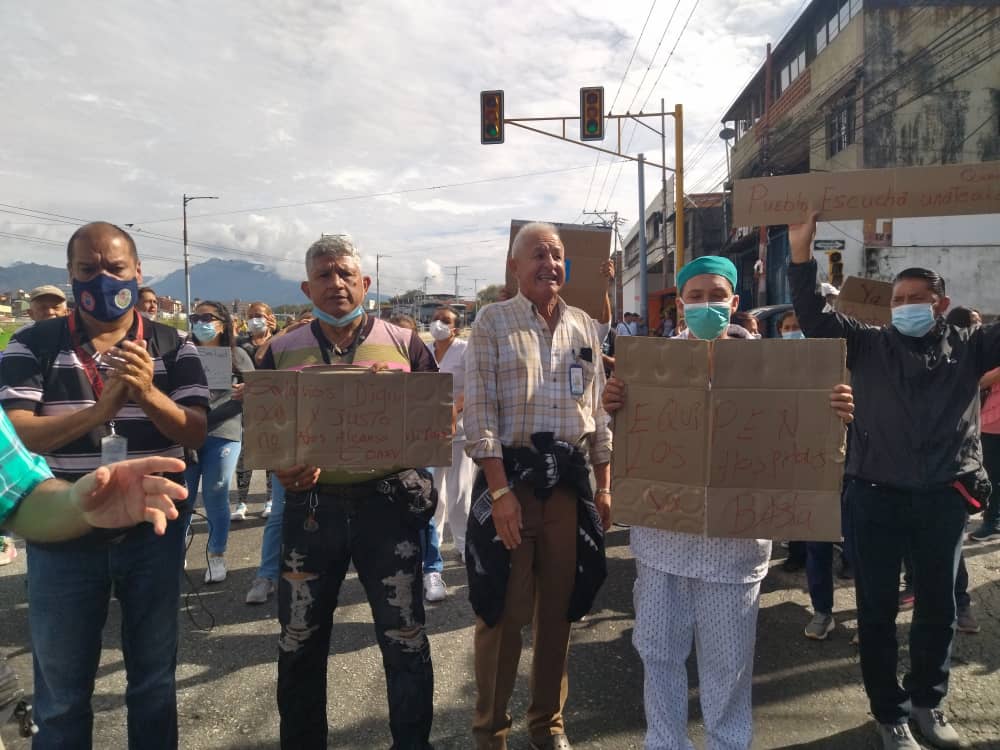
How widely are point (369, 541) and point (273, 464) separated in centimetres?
46

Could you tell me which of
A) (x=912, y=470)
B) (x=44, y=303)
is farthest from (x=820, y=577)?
(x=44, y=303)

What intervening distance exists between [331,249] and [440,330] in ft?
9.85

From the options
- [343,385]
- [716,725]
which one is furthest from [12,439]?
[716,725]

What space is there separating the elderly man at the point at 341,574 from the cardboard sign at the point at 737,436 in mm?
876

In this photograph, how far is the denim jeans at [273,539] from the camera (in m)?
3.87

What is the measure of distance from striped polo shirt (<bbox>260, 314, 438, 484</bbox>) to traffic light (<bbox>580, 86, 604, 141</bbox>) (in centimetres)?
1178

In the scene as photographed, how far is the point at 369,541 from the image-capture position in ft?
7.52

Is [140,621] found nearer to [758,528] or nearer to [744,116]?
[758,528]

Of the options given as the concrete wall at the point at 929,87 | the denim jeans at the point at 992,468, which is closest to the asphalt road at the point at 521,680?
the denim jeans at the point at 992,468

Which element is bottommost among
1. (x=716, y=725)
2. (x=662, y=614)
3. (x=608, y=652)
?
(x=608, y=652)

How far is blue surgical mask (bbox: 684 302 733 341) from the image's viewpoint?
2.29 m

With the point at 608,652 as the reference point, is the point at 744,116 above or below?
above

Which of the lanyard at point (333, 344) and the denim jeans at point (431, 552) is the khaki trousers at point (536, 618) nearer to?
the lanyard at point (333, 344)

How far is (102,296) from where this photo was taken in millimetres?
2043
